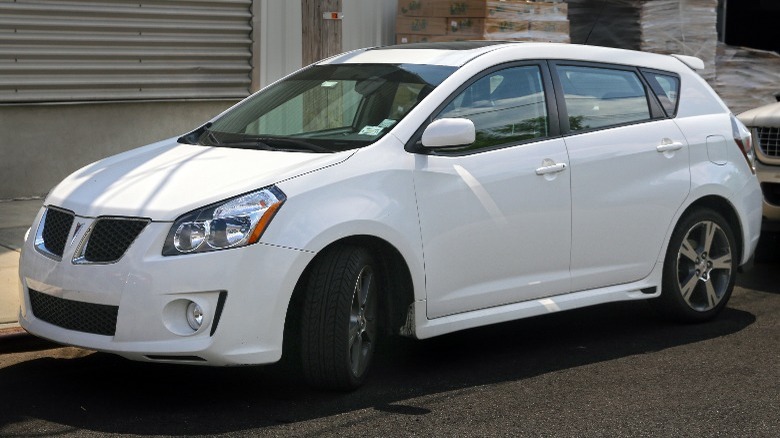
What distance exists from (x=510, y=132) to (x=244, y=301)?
196cm

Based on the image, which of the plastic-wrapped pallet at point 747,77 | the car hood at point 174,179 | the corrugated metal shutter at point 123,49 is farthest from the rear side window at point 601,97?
the plastic-wrapped pallet at point 747,77

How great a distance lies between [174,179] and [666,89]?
3.32m

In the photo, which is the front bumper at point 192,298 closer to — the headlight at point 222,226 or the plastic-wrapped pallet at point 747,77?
the headlight at point 222,226

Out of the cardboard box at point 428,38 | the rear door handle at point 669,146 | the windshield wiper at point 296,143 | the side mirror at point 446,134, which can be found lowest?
the rear door handle at point 669,146

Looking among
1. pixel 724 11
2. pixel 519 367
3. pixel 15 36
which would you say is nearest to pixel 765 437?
pixel 519 367

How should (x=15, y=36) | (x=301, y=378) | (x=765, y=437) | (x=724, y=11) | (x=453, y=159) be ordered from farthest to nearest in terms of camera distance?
(x=724, y=11), (x=15, y=36), (x=453, y=159), (x=301, y=378), (x=765, y=437)

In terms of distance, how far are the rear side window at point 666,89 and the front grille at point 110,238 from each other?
3500 millimetres

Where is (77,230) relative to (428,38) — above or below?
below

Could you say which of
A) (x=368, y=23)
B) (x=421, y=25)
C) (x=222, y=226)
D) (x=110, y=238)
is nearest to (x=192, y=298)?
(x=222, y=226)

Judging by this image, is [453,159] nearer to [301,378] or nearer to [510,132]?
[510,132]

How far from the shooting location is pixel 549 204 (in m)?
7.13

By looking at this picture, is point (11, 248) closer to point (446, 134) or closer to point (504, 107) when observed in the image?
point (504, 107)

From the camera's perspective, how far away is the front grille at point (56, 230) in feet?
20.6

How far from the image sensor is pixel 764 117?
10484 mm
